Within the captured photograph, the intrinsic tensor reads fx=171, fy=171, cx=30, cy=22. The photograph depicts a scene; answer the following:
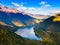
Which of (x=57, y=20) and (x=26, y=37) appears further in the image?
(x=26, y=37)

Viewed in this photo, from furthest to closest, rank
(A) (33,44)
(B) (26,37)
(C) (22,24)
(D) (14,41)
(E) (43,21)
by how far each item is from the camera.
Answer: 1. (D) (14,41)
2. (A) (33,44)
3. (B) (26,37)
4. (C) (22,24)
5. (E) (43,21)

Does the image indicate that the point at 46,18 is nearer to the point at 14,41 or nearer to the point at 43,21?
the point at 43,21

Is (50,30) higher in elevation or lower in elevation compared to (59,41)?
higher

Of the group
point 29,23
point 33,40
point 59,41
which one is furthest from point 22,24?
point 59,41

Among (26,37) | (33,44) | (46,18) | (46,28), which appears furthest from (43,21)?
(33,44)

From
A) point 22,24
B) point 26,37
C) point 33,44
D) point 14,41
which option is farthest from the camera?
point 14,41

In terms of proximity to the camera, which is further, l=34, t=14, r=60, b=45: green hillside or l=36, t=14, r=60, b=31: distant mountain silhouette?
l=34, t=14, r=60, b=45: green hillside

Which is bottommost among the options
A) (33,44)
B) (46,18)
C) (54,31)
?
(33,44)

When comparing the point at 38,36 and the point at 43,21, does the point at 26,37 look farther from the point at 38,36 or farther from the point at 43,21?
the point at 43,21

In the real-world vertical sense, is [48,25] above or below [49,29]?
above

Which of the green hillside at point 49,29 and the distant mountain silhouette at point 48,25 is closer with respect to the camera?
the distant mountain silhouette at point 48,25
